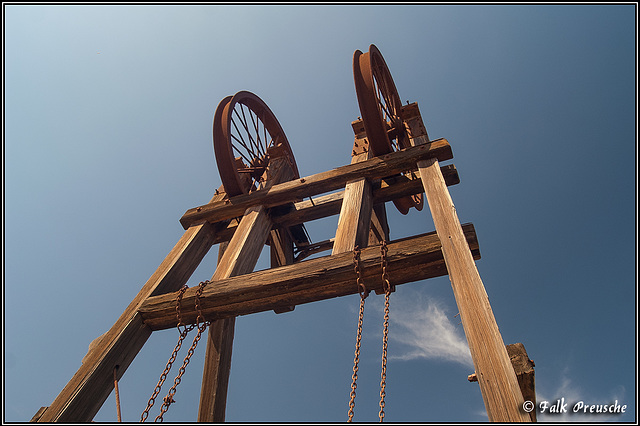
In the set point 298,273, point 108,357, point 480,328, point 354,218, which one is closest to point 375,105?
point 354,218

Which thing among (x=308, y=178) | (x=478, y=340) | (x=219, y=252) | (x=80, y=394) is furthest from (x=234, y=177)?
(x=478, y=340)

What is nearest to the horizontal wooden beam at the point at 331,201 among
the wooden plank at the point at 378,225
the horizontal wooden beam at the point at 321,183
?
the horizontal wooden beam at the point at 321,183

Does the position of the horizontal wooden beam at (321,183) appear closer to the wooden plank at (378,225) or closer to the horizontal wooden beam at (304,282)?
the wooden plank at (378,225)

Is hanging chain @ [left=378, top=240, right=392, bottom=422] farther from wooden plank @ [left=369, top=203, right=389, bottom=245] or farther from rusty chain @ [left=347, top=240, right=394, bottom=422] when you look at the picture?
wooden plank @ [left=369, top=203, right=389, bottom=245]

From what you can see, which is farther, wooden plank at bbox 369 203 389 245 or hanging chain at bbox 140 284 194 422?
wooden plank at bbox 369 203 389 245

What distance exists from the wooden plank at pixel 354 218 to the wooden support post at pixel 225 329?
0.88 m

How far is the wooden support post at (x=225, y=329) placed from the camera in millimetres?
2961

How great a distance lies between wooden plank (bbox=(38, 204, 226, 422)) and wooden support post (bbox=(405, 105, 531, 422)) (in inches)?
87.9

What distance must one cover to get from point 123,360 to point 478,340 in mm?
2299

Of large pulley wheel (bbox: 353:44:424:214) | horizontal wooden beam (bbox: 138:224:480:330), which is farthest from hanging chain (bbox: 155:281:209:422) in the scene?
large pulley wheel (bbox: 353:44:424:214)

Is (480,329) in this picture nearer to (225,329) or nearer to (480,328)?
(480,328)

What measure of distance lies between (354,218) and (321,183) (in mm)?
890

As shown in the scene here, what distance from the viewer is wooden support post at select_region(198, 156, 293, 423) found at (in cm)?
296

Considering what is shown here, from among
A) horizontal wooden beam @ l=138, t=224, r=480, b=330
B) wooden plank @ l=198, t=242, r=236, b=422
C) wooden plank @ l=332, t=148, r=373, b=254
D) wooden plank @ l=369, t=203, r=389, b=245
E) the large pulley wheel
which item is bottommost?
wooden plank @ l=198, t=242, r=236, b=422
